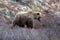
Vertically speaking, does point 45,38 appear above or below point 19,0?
above

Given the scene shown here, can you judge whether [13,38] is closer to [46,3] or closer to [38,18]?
[38,18]

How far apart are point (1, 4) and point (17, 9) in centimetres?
140

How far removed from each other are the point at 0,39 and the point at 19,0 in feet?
49.1

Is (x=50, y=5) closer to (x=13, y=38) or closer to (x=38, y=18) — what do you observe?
(x=38, y=18)

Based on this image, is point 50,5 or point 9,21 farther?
point 50,5

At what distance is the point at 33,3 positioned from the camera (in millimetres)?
23125

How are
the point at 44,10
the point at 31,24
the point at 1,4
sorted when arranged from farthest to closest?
the point at 44,10 → the point at 1,4 → the point at 31,24

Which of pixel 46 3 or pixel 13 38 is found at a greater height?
pixel 13 38

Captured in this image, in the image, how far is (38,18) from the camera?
14.0 metres

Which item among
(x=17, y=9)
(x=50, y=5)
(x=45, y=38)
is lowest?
(x=50, y=5)

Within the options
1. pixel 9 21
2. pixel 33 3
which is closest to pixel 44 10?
pixel 33 3

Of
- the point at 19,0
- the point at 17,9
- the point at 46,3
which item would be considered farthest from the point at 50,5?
the point at 17,9

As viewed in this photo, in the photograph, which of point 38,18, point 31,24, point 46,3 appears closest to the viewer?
point 31,24

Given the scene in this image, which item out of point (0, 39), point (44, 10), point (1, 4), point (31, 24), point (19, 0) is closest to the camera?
point (0, 39)
